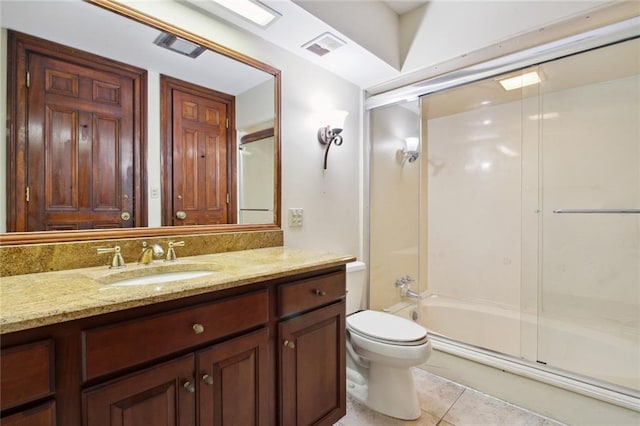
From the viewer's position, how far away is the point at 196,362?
0.90 meters

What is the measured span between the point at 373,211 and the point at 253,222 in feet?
3.59

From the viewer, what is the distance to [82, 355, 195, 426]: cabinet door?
733mm

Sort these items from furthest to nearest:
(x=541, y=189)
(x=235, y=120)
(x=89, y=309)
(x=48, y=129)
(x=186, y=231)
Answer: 1. (x=541, y=189)
2. (x=235, y=120)
3. (x=186, y=231)
4. (x=48, y=129)
5. (x=89, y=309)

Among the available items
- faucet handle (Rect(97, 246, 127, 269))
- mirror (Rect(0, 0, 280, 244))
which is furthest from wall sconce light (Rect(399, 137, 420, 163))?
faucet handle (Rect(97, 246, 127, 269))

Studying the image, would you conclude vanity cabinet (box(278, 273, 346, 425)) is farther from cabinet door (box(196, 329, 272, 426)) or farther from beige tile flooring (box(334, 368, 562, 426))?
beige tile flooring (box(334, 368, 562, 426))

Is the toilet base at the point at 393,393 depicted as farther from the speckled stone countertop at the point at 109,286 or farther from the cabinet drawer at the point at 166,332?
the cabinet drawer at the point at 166,332

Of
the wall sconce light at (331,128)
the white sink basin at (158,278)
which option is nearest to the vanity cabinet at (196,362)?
the white sink basin at (158,278)

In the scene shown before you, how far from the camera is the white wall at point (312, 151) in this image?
170 cm

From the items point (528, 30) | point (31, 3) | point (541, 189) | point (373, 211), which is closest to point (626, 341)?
point (541, 189)

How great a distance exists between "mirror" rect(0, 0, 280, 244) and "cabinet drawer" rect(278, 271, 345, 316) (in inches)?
22.9

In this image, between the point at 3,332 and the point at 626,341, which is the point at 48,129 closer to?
the point at 3,332

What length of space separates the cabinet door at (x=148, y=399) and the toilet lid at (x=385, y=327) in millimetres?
998

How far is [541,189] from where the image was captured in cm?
237

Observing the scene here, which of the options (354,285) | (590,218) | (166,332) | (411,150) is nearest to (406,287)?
(354,285)
